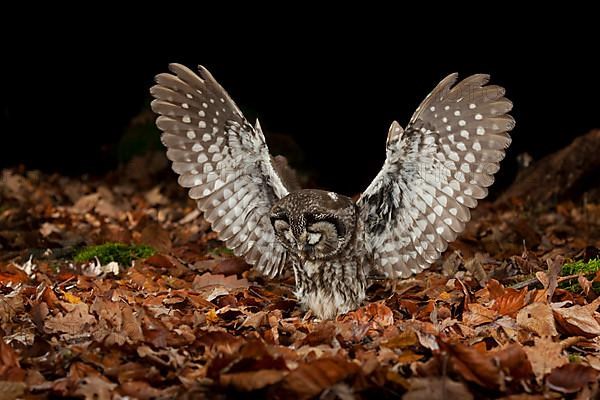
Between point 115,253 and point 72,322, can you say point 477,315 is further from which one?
point 115,253

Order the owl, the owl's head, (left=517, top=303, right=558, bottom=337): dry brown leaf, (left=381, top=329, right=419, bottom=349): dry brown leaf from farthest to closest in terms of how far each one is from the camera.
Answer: the owl → the owl's head → (left=517, top=303, right=558, bottom=337): dry brown leaf → (left=381, top=329, right=419, bottom=349): dry brown leaf

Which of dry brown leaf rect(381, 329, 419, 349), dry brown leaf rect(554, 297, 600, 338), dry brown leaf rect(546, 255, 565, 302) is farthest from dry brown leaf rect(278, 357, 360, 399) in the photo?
dry brown leaf rect(546, 255, 565, 302)

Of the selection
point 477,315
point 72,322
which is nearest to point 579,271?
point 477,315

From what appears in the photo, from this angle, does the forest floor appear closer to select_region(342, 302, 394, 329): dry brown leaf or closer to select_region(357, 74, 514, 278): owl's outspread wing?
select_region(342, 302, 394, 329): dry brown leaf

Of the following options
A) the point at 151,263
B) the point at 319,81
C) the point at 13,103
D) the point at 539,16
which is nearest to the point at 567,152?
the point at 539,16

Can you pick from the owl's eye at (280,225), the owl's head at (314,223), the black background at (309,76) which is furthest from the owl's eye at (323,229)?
the black background at (309,76)

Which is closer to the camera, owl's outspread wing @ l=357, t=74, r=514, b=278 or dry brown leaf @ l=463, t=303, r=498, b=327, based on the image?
dry brown leaf @ l=463, t=303, r=498, b=327

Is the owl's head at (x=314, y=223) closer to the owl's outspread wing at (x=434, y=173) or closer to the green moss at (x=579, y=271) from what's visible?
the owl's outspread wing at (x=434, y=173)
